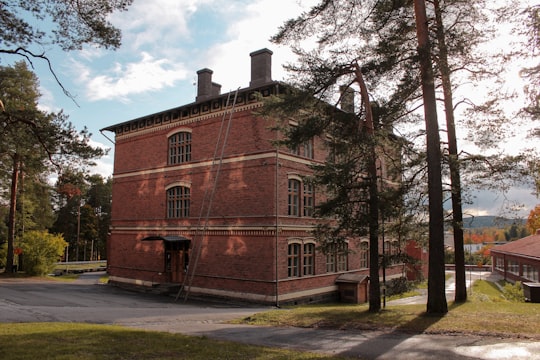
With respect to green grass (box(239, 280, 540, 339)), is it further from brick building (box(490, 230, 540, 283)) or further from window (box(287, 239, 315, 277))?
brick building (box(490, 230, 540, 283))

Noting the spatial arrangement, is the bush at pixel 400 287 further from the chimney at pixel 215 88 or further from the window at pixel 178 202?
the chimney at pixel 215 88

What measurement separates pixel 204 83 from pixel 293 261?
42.4 feet

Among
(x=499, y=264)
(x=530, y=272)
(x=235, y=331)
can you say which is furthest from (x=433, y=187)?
(x=499, y=264)

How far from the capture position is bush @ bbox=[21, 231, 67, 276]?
31.6 m

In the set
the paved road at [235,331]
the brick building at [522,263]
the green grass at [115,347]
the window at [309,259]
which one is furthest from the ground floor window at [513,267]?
the green grass at [115,347]

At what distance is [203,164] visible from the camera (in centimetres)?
2388

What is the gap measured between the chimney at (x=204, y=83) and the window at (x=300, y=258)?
11398 mm

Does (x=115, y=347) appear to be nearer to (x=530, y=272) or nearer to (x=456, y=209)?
(x=456, y=209)

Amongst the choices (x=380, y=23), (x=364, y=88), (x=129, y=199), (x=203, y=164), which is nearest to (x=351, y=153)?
(x=364, y=88)

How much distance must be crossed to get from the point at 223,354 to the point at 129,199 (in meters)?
22.7

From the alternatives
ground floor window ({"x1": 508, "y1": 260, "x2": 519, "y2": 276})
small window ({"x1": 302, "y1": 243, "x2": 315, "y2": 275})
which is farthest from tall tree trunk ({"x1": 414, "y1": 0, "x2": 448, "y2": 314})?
ground floor window ({"x1": 508, "y1": 260, "x2": 519, "y2": 276})

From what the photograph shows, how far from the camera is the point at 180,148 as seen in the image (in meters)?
25.8

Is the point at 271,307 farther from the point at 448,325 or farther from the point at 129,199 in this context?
the point at 129,199

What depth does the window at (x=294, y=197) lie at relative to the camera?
21.9 meters
